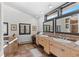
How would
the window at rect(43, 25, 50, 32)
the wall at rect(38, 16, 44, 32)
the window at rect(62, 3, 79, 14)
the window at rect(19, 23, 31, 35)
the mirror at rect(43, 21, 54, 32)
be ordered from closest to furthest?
1. the window at rect(62, 3, 79, 14)
2. the mirror at rect(43, 21, 54, 32)
3. the window at rect(43, 25, 50, 32)
4. the wall at rect(38, 16, 44, 32)
5. the window at rect(19, 23, 31, 35)

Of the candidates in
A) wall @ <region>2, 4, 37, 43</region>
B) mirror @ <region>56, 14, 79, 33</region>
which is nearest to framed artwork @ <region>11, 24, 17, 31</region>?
wall @ <region>2, 4, 37, 43</region>

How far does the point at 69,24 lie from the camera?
2.76 meters

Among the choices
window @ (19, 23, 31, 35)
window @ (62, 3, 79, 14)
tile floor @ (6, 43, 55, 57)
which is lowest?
tile floor @ (6, 43, 55, 57)

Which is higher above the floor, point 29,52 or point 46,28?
point 46,28

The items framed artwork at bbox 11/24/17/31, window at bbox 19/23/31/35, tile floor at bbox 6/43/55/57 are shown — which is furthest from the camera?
framed artwork at bbox 11/24/17/31

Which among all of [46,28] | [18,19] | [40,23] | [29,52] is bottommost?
[29,52]

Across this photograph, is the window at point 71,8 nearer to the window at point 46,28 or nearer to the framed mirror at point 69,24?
the framed mirror at point 69,24

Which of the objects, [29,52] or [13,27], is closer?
[29,52]

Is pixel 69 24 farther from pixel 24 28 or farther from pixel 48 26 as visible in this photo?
pixel 24 28

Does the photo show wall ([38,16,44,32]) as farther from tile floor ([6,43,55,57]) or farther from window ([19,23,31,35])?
tile floor ([6,43,55,57])

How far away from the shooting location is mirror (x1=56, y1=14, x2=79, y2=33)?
2.47 metres

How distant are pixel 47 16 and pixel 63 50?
2593mm

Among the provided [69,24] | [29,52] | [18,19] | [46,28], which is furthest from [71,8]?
[18,19]

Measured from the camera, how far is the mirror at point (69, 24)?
247cm
